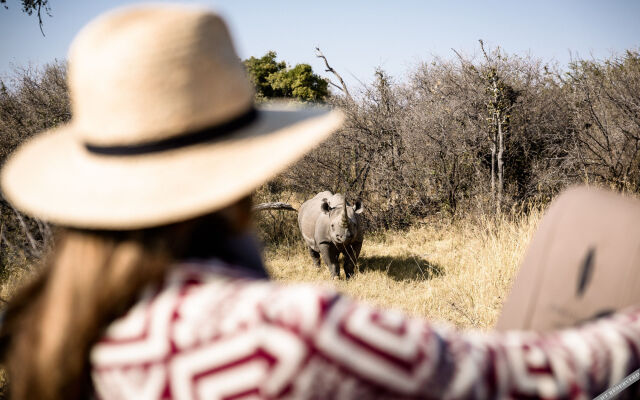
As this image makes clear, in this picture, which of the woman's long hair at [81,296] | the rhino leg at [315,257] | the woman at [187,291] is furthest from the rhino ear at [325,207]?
the woman's long hair at [81,296]

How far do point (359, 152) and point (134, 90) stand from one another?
1083cm

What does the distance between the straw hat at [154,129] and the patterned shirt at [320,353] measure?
19cm

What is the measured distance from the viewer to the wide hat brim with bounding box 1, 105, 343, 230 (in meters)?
0.74

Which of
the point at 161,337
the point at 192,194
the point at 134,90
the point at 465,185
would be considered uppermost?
the point at 134,90

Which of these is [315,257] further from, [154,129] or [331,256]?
[154,129]

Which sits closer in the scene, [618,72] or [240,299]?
[240,299]

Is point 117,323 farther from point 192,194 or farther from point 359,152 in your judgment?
point 359,152

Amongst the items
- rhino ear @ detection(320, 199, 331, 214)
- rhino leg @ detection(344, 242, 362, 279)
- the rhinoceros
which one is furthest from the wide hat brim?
rhino leg @ detection(344, 242, 362, 279)

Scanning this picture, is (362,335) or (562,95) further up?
(362,335)

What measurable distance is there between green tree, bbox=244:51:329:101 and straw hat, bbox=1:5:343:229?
22.9 meters

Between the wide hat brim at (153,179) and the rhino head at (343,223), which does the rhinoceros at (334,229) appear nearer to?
the rhino head at (343,223)

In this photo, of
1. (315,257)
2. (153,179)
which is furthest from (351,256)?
(153,179)

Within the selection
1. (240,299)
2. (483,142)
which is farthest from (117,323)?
(483,142)

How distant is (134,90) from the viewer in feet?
2.52
